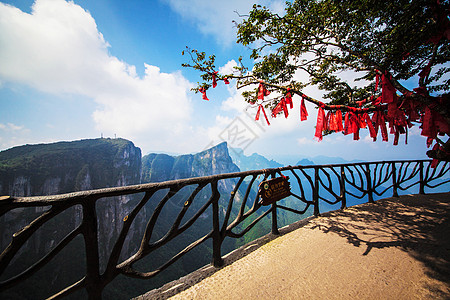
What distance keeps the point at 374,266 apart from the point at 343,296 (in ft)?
2.65

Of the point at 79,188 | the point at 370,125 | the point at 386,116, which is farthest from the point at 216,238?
the point at 79,188

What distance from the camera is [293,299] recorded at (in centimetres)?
186

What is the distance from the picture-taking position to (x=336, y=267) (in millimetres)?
2283

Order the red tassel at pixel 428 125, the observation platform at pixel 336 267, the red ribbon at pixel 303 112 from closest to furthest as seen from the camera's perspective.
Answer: the observation platform at pixel 336 267 → the red tassel at pixel 428 125 → the red ribbon at pixel 303 112

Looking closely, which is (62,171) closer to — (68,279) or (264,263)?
(68,279)

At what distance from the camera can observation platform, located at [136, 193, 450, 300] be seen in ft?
6.36

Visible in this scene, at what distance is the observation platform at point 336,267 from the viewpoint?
1.94 metres

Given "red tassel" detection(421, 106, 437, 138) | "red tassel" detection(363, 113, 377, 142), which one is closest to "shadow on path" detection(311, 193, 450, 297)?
"red tassel" detection(421, 106, 437, 138)

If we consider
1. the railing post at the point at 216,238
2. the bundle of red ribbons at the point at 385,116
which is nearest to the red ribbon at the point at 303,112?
the bundle of red ribbons at the point at 385,116

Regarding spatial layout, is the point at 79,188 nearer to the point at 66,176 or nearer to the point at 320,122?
the point at 66,176

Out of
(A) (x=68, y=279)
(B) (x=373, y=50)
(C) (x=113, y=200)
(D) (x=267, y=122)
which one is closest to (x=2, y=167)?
(C) (x=113, y=200)

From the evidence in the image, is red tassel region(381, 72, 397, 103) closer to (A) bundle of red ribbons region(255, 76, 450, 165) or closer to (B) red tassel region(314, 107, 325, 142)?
(A) bundle of red ribbons region(255, 76, 450, 165)

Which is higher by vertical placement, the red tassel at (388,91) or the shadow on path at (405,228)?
the red tassel at (388,91)

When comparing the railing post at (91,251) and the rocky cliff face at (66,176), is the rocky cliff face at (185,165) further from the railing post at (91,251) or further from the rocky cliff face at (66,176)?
the railing post at (91,251)
